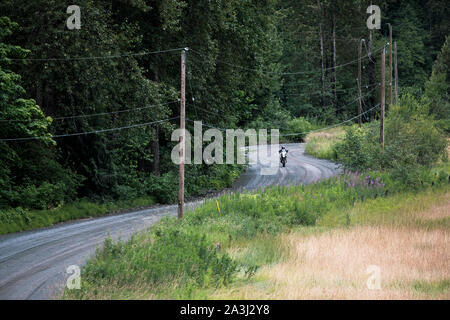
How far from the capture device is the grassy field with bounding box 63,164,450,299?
12.3 meters

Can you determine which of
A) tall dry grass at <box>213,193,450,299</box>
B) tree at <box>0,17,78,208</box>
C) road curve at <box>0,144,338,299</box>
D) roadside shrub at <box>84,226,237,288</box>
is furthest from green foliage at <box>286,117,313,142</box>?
roadside shrub at <box>84,226,237,288</box>

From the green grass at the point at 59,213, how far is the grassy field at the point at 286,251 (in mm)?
5597

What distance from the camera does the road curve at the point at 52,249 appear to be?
13114 mm

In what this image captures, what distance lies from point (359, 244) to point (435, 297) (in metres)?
5.83

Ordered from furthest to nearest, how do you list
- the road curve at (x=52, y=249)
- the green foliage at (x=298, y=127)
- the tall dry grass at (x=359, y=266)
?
the green foliage at (x=298, y=127), the road curve at (x=52, y=249), the tall dry grass at (x=359, y=266)

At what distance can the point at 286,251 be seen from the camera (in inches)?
651

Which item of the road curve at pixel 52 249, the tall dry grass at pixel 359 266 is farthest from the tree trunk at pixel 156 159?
the tall dry grass at pixel 359 266

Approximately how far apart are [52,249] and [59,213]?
Answer: 666cm

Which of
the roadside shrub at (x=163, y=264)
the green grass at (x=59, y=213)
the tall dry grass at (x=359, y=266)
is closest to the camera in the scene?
the tall dry grass at (x=359, y=266)

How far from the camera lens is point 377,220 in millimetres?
21969

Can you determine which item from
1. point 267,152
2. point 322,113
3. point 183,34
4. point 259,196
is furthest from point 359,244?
point 322,113

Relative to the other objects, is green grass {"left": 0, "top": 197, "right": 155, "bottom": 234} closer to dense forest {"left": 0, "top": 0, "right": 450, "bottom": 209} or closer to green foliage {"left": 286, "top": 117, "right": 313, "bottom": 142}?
dense forest {"left": 0, "top": 0, "right": 450, "bottom": 209}

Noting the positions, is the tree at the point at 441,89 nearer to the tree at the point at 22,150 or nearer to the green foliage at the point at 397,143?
the green foliage at the point at 397,143
